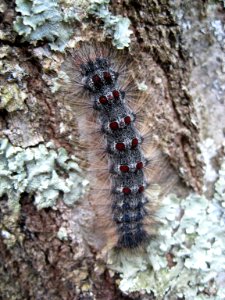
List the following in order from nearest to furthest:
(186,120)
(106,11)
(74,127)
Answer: (106,11) → (74,127) → (186,120)

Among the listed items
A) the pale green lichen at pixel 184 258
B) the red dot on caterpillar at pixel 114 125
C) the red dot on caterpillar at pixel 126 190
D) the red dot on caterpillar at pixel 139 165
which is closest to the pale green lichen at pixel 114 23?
the red dot on caterpillar at pixel 114 125

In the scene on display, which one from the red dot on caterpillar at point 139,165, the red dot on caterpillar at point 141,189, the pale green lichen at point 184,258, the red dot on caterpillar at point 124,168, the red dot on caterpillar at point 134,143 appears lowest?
the pale green lichen at point 184,258

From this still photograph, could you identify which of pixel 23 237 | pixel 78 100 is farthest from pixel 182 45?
pixel 23 237

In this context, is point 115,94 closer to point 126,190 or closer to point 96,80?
point 96,80

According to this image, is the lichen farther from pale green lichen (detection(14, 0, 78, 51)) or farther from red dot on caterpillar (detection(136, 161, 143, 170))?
pale green lichen (detection(14, 0, 78, 51))

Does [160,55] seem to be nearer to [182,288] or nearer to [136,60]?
[136,60]

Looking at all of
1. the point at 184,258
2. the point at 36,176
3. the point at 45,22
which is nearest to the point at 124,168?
the point at 36,176

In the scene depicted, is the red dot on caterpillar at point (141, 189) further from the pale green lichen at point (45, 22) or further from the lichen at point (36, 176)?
the pale green lichen at point (45, 22)
